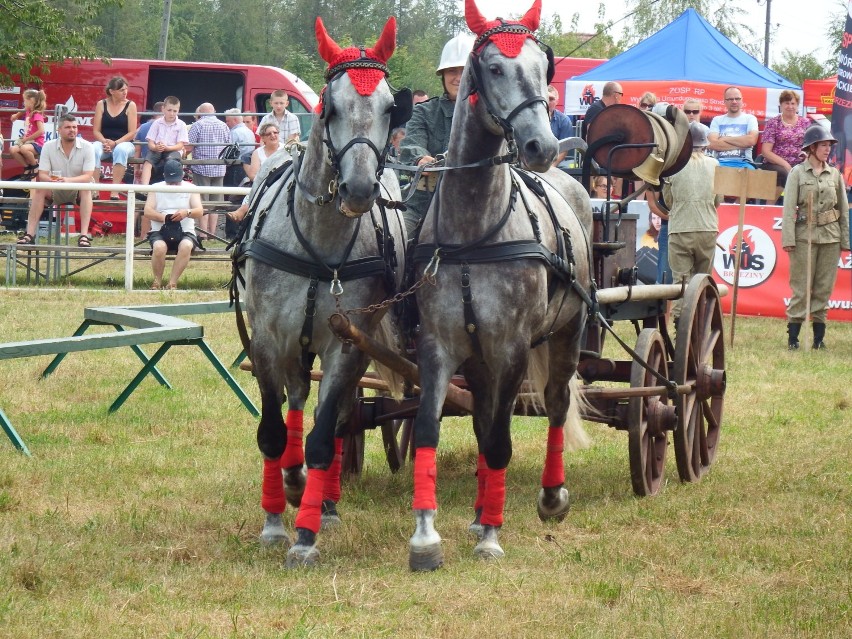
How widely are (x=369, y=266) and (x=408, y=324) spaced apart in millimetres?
503

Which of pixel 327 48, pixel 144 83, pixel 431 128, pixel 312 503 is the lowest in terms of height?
pixel 312 503

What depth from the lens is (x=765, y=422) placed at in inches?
A: 353

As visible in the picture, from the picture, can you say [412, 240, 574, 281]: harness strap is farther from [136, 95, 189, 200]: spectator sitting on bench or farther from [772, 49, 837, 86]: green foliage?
[772, 49, 837, 86]: green foliage

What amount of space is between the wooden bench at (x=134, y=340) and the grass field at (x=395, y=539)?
16 cm

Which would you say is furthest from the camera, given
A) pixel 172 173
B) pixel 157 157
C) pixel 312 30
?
pixel 312 30

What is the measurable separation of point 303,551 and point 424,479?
0.60 metres

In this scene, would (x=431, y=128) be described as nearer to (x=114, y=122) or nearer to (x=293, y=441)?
(x=293, y=441)

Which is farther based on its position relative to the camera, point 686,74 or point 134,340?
point 686,74

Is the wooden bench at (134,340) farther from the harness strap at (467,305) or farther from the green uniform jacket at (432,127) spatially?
the harness strap at (467,305)

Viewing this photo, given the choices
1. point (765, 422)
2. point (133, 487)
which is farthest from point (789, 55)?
point (133, 487)

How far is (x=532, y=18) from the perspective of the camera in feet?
16.9

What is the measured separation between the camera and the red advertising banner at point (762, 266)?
47.1 ft

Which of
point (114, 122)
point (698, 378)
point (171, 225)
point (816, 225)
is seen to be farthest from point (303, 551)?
point (114, 122)

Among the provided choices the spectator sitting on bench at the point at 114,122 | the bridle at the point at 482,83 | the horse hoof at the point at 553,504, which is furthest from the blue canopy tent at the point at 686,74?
the bridle at the point at 482,83
